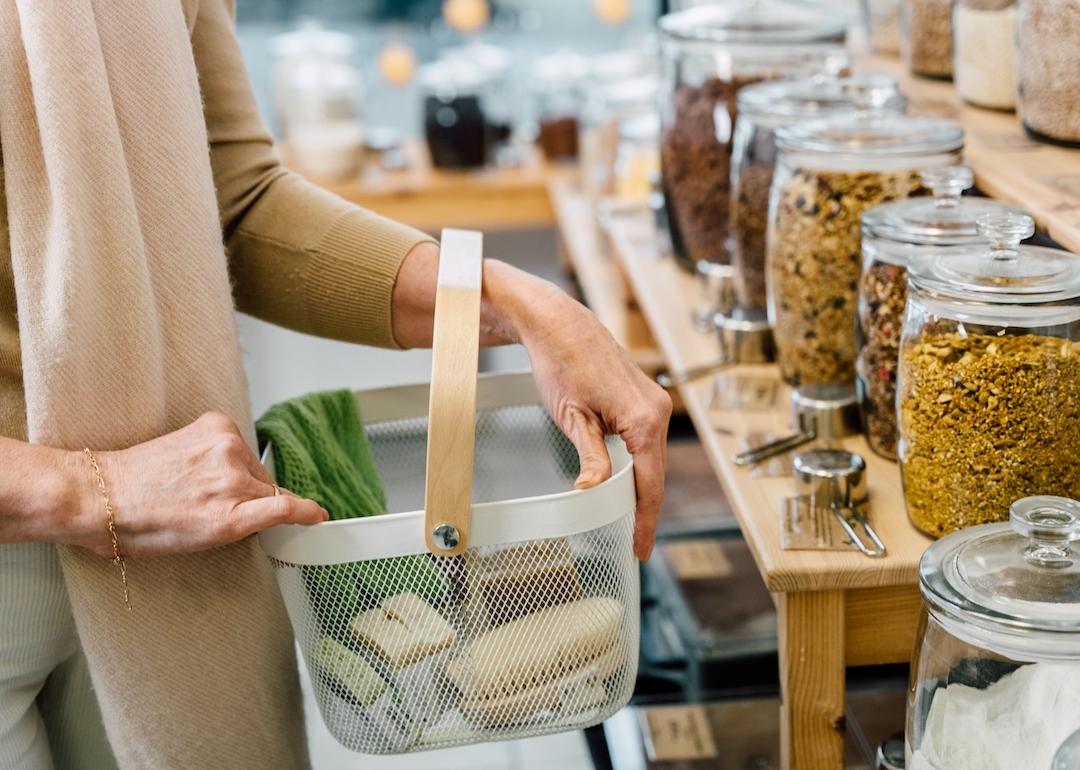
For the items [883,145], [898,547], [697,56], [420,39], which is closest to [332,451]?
[898,547]

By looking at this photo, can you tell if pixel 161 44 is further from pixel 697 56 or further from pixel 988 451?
pixel 697 56

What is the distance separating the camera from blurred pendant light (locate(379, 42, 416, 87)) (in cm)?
361

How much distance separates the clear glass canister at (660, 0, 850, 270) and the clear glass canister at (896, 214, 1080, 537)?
30.3 inches

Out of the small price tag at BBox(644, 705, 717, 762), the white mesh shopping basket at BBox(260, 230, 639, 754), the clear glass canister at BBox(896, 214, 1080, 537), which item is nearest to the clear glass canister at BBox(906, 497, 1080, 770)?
the clear glass canister at BBox(896, 214, 1080, 537)

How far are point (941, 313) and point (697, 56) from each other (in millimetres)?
895

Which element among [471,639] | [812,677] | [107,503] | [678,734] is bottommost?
[678,734]

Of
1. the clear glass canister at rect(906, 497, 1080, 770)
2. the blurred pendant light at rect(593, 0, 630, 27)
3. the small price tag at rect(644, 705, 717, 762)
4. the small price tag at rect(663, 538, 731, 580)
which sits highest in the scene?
the blurred pendant light at rect(593, 0, 630, 27)

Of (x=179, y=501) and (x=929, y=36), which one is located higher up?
(x=929, y=36)

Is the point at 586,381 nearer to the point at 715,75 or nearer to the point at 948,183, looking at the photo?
the point at 948,183

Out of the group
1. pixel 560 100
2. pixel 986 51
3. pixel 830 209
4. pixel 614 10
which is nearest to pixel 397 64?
pixel 560 100

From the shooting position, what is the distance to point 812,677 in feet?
3.30

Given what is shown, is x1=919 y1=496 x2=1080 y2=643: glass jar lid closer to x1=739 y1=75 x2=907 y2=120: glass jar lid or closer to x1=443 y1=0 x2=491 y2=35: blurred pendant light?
x1=739 y1=75 x2=907 y2=120: glass jar lid

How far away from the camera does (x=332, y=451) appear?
42.4 inches

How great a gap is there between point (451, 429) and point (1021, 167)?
0.65 metres
